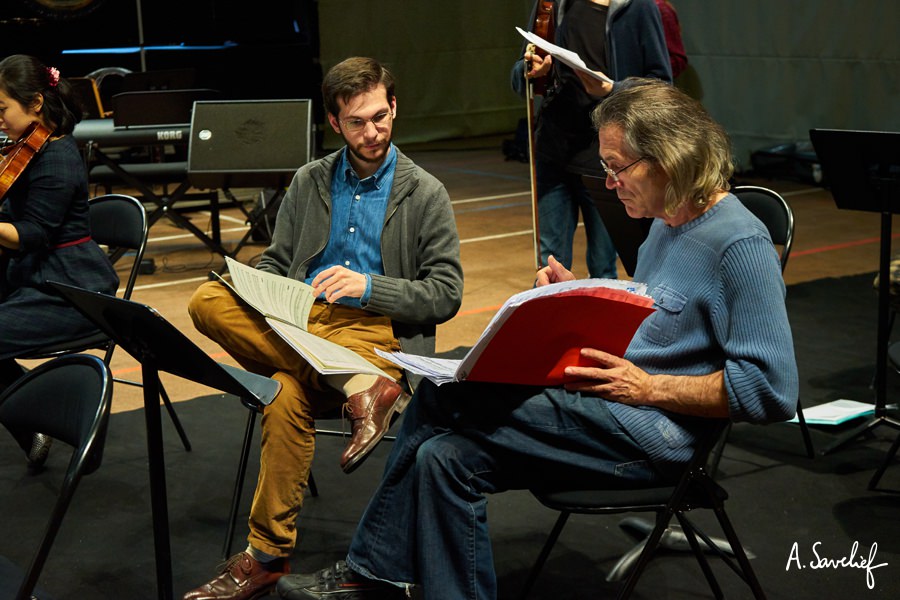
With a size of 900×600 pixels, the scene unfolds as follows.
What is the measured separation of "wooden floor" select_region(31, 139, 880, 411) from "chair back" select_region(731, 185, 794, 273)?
1.55m

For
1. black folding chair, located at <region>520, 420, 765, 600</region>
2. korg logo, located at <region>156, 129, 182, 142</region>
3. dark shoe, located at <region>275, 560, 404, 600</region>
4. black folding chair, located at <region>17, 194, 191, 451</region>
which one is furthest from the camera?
korg logo, located at <region>156, 129, 182, 142</region>

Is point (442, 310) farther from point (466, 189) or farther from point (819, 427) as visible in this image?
point (466, 189)

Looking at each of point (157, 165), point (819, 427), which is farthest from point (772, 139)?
point (819, 427)

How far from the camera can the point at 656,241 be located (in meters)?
2.42

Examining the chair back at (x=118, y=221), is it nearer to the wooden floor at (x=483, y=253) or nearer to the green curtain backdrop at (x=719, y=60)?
the wooden floor at (x=483, y=253)

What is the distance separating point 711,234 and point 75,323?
7.26ft

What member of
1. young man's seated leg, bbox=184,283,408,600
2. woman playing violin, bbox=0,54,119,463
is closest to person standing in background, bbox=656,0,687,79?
woman playing violin, bbox=0,54,119,463

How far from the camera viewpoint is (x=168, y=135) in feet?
21.1

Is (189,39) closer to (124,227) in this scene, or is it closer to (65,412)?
(124,227)

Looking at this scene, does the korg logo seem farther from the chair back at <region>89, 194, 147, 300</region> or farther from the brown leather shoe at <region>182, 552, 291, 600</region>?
the brown leather shoe at <region>182, 552, 291, 600</region>

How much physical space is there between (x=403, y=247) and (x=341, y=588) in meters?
1.01

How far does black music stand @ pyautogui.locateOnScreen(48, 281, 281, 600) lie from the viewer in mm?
2049

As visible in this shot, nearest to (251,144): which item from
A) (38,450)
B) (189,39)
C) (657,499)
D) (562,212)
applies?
(562,212)

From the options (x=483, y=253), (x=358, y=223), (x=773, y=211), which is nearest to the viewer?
(x=358, y=223)
